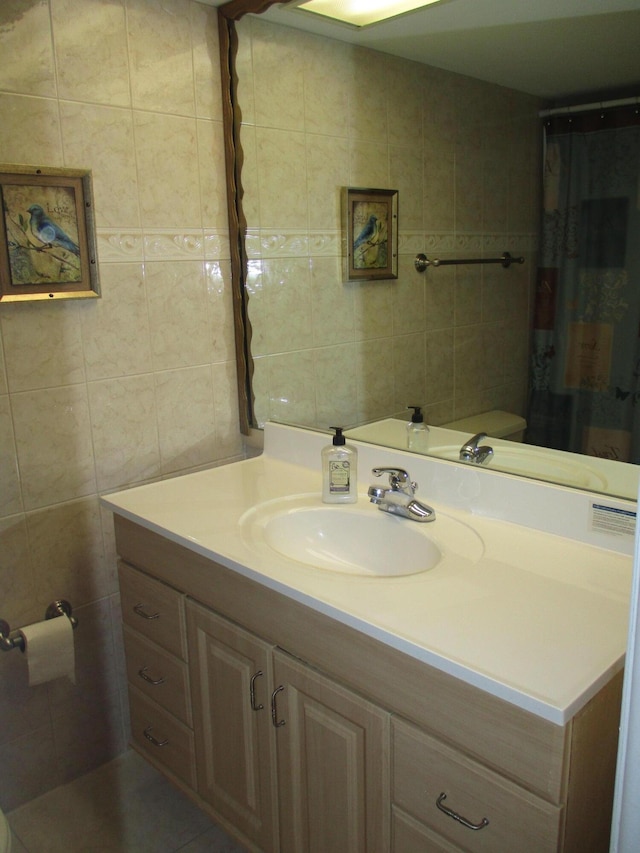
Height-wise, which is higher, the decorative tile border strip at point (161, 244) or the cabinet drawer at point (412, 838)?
the decorative tile border strip at point (161, 244)

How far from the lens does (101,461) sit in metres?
1.87

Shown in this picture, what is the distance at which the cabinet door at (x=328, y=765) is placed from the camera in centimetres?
118

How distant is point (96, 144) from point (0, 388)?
638 mm

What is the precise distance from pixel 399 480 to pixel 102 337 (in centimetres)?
85

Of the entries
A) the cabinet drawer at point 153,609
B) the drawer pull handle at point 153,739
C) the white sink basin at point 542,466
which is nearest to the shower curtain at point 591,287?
the white sink basin at point 542,466

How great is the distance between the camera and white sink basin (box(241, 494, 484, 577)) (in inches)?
56.8

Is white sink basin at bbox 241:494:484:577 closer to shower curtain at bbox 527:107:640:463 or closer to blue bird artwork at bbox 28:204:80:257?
shower curtain at bbox 527:107:640:463

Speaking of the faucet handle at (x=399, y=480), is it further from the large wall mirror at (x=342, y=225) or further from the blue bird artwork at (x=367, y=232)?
the blue bird artwork at (x=367, y=232)

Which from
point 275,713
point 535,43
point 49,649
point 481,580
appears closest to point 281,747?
point 275,713

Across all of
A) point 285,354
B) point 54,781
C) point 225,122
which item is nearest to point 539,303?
point 285,354

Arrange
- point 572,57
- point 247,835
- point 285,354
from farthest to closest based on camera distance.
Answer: point 285,354
point 247,835
point 572,57

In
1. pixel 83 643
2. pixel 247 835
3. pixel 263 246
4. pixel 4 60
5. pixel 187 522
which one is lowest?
pixel 247 835

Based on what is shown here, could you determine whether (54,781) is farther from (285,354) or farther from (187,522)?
(285,354)

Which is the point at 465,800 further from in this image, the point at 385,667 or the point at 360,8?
the point at 360,8
